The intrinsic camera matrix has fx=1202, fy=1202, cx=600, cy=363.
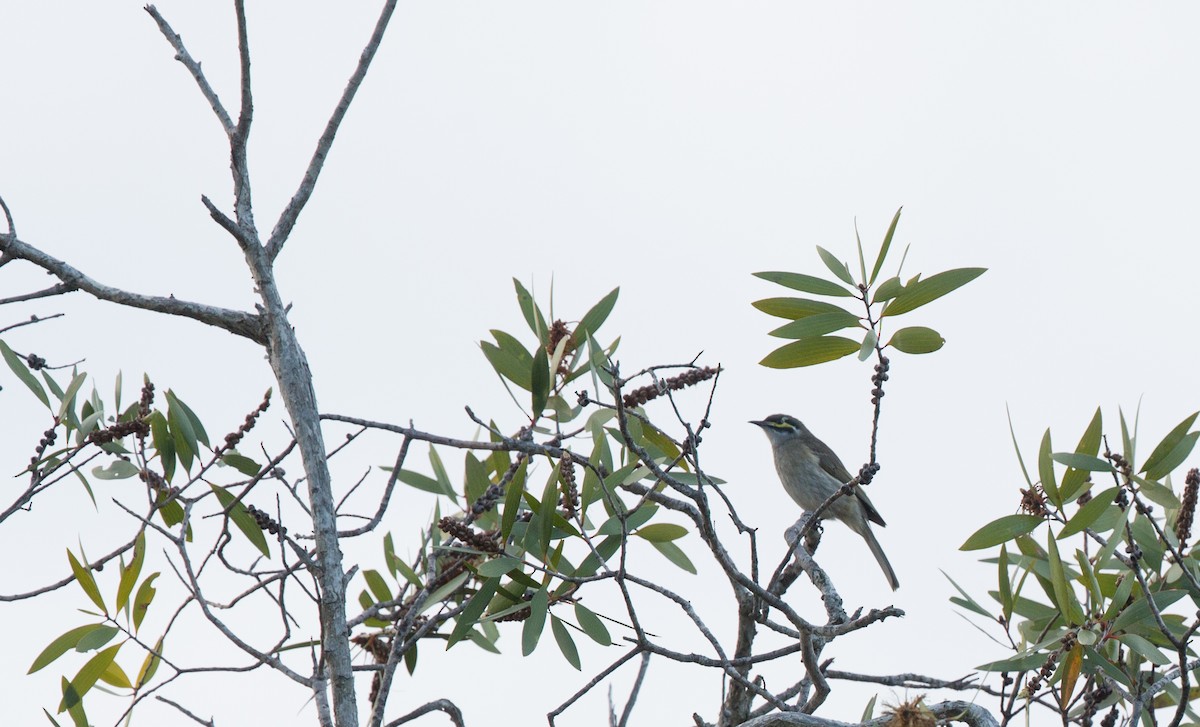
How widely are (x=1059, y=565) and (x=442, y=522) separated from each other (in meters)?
1.87

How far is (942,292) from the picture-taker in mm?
3381

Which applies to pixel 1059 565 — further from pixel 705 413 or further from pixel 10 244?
pixel 10 244

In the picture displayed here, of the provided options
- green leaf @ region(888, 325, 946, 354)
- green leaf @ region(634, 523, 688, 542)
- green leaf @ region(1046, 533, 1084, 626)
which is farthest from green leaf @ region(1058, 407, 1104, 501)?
green leaf @ region(634, 523, 688, 542)

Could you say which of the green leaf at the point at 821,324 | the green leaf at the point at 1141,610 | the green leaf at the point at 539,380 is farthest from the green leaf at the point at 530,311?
the green leaf at the point at 1141,610

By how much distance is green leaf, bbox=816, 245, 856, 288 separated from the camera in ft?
11.4

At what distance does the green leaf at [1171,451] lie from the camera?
12.6ft

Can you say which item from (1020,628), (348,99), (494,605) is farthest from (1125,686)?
(348,99)

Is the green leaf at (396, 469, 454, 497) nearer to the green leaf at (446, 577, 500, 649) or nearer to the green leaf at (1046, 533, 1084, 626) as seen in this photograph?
the green leaf at (446, 577, 500, 649)

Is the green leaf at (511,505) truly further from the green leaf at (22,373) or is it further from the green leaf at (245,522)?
the green leaf at (22,373)

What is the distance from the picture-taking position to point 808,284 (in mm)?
3496

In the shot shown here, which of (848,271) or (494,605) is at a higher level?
(848,271)

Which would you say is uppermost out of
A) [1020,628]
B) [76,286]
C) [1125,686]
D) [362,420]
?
[76,286]

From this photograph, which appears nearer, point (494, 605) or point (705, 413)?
point (705, 413)

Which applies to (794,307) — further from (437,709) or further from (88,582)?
(88,582)
